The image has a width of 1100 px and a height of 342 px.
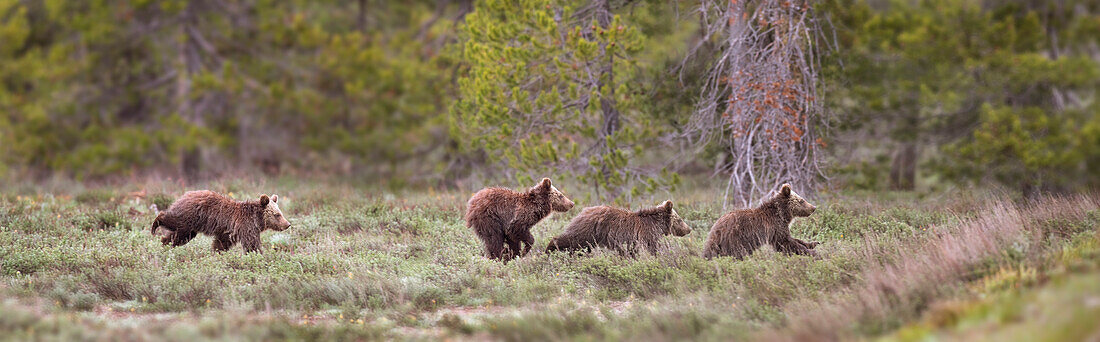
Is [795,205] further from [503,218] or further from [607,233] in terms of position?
[503,218]

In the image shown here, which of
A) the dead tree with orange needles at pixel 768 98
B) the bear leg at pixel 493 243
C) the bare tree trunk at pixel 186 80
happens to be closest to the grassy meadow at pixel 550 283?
the bear leg at pixel 493 243

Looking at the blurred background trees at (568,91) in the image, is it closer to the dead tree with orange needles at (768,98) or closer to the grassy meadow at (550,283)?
the dead tree with orange needles at (768,98)

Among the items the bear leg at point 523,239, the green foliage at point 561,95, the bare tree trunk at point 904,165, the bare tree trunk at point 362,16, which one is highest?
the bare tree trunk at point 362,16

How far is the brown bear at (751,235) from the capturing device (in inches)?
365

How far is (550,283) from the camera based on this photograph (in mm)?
8477

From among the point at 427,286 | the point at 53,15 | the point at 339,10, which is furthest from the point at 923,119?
the point at 53,15

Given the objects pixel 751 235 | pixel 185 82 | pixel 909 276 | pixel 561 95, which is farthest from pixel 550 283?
pixel 185 82

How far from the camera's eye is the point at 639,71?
1571 centimetres

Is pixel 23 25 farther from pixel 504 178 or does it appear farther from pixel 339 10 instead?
pixel 504 178

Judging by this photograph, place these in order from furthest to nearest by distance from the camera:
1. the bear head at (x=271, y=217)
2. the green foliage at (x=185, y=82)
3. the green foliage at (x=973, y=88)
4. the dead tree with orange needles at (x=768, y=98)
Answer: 1. the green foliage at (x=185, y=82)
2. the green foliage at (x=973, y=88)
3. the dead tree with orange needles at (x=768, y=98)
4. the bear head at (x=271, y=217)

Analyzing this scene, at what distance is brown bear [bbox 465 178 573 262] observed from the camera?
9609 millimetres

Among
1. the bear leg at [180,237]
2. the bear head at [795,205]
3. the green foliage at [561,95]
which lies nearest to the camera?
the bear head at [795,205]

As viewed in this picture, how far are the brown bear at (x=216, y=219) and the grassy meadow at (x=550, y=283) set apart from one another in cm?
30

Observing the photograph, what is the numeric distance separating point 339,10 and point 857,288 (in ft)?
77.3
